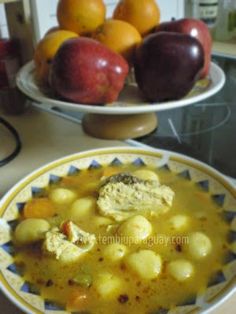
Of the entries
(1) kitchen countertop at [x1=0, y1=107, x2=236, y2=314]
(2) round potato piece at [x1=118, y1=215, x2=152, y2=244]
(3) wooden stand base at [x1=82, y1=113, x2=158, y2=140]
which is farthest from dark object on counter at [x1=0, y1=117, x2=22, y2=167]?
(2) round potato piece at [x1=118, y1=215, x2=152, y2=244]

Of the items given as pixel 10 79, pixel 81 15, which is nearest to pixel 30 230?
pixel 81 15

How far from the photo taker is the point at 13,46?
28.4 inches

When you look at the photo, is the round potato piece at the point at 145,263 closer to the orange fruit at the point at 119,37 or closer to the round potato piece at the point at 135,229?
the round potato piece at the point at 135,229

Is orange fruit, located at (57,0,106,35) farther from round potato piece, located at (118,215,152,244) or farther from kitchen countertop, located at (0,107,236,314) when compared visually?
round potato piece, located at (118,215,152,244)

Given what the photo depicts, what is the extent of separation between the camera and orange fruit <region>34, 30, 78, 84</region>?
0.52 meters

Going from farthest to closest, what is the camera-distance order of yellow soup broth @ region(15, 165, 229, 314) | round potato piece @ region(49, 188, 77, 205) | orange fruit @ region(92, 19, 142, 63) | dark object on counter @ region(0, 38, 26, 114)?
dark object on counter @ region(0, 38, 26, 114) → orange fruit @ region(92, 19, 142, 63) → round potato piece @ region(49, 188, 77, 205) → yellow soup broth @ region(15, 165, 229, 314)

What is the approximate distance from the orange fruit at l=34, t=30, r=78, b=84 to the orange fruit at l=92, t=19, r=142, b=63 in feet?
0.14

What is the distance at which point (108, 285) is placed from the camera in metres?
0.31

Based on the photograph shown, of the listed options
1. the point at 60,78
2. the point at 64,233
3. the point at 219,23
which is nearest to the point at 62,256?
the point at 64,233

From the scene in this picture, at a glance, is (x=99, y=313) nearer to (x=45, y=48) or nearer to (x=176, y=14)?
(x=45, y=48)

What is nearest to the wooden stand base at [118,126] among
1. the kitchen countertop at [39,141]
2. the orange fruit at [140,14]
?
the kitchen countertop at [39,141]

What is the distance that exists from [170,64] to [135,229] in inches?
8.7

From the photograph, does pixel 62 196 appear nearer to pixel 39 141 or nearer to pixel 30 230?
pixel 30 230

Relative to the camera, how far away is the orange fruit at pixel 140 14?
21.5 inches
